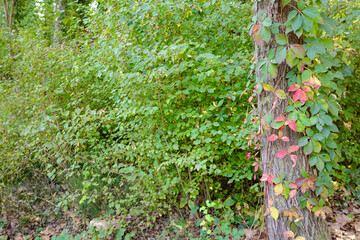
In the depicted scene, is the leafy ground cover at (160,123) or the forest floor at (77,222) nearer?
the leafy ground cover at (160,123)

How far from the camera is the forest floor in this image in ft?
9.60

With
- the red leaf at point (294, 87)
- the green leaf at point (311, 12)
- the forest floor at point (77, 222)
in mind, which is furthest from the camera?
the forest floor at point (77, 222)

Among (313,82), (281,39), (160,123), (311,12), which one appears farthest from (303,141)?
(160,123)

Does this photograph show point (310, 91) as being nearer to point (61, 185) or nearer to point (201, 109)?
point (201, 109)

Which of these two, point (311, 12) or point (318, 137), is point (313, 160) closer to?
point (318, 137)

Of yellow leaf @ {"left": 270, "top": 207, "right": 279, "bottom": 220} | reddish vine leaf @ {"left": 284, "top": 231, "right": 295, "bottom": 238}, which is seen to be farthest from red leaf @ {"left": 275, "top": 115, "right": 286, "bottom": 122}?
reddish vine leaf @ {"left": 284, "top": 231, "right": 295, "bottom": 238}

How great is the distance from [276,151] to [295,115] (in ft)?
1.24

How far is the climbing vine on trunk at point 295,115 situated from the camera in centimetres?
170

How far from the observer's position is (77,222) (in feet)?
11.5

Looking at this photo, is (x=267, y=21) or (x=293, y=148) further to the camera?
(x=293, y=148)

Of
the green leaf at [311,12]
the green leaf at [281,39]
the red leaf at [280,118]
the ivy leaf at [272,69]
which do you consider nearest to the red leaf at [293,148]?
the red leaf at [280,118]

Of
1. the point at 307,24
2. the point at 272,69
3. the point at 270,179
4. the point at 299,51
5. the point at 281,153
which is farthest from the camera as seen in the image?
the point at 270,179

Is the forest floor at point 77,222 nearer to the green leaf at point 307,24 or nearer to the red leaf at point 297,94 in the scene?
the red leaf at point 297,94

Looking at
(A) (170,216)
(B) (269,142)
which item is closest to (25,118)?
(A) (170,216)
